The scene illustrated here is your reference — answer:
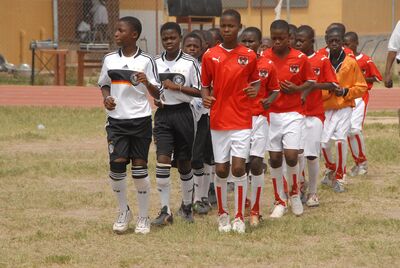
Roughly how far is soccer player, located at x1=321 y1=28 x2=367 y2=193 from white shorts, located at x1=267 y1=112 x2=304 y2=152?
5.24 feet

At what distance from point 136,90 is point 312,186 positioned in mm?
2628

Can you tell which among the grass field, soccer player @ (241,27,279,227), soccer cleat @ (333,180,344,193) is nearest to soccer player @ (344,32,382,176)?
the grass field

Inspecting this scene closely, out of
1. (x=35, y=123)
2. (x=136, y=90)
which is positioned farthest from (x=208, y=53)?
(x=35, y=123)

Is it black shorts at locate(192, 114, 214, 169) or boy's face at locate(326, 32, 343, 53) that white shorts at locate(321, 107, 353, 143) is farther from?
black shorts at locate(192, 114, 214, 169)

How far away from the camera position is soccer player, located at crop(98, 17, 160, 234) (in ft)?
29.3

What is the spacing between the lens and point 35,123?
62.0 feet

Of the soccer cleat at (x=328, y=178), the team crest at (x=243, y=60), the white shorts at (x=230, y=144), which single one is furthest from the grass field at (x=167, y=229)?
the team crest at (x=243, y=60)

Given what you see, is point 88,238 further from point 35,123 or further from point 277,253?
point 35,123

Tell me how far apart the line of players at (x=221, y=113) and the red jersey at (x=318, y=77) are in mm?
10

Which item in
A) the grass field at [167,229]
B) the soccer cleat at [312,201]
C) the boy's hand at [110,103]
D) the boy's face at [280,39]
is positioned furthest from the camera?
the soccer cleat at [312,201]

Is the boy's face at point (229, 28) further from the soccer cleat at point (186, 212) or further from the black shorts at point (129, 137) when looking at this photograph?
the soccer cleat at point (186, 212)

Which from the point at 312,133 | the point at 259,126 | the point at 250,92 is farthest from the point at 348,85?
the point at 250,92

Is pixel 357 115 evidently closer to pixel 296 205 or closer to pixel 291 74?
pixel 296 205

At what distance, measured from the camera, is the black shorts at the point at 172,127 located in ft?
31.5
